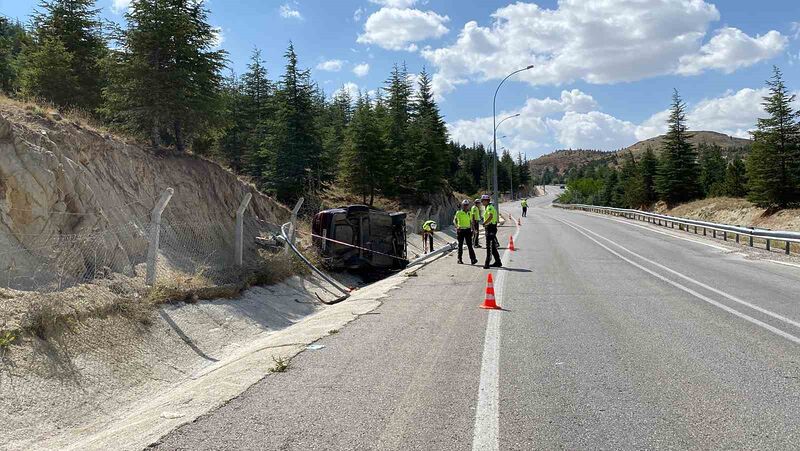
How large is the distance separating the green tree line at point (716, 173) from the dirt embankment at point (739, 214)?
3.87 feet

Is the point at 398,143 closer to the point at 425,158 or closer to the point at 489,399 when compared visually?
the point at 425,158

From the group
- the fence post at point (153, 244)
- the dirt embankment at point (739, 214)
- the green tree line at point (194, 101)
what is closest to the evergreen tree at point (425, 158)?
the green tree line at point (194, 101)

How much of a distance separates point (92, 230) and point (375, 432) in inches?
358

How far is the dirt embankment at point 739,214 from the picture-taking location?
1578 inches

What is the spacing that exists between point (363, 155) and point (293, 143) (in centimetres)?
993

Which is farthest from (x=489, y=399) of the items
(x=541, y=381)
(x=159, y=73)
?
(x=159, y=73)

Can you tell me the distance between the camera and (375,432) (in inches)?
154

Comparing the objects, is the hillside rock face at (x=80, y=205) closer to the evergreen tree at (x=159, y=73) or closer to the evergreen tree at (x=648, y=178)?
the evergreen tree at (x=159, y=73)

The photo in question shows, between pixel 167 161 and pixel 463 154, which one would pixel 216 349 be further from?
pixel 463 154

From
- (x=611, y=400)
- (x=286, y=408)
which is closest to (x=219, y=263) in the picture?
(x=286, y=408)

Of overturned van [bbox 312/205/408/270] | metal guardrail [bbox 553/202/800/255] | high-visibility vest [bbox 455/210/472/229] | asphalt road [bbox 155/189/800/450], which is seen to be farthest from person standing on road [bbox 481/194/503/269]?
metal guardrail [bbox 553/202/800/255]

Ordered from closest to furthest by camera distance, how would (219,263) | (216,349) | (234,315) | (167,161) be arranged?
(216,349) → (234,315) → (219,263) → (167,161)

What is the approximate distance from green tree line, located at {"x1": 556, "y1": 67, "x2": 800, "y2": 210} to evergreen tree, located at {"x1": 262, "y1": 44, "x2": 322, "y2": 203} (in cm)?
3706

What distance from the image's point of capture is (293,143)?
32.6 metres
